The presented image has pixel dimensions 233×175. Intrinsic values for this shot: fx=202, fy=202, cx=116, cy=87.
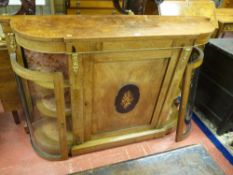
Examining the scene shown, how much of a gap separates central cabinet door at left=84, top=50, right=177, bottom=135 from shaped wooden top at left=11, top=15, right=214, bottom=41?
114 mm

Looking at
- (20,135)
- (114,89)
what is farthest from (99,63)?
(20,135)

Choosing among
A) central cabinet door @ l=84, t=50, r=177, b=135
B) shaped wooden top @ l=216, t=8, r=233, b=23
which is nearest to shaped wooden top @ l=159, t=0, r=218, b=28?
shaped wooden top @ l=216, t=8, r=233, b=23

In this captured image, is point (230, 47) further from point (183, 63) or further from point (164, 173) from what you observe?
point (164, 173)

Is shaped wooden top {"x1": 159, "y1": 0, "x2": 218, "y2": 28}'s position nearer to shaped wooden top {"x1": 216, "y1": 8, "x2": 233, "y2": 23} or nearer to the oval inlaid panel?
shaped wooden top {"x1": 216, "y1": 8, "x2": 233, "y2": 23}

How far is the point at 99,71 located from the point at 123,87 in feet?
0.70

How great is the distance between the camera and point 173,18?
4.44 ft

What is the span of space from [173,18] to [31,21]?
0.89 m

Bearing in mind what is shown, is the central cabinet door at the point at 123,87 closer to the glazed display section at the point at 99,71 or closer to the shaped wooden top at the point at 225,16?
the glazed display section at the point at 99,71

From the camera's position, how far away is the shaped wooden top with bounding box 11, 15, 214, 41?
0.99m

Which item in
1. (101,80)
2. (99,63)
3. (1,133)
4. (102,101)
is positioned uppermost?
(99,63)

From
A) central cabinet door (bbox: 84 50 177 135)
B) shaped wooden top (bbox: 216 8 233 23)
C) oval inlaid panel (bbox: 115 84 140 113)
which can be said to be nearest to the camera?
central cabinet door (bbox: 84 50 177 135)

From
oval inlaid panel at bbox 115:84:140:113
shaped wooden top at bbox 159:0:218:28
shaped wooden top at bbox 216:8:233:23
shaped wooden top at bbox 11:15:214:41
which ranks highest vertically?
shaped wooden top at bbox 11:15:214:41

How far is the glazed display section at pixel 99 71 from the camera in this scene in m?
1.03

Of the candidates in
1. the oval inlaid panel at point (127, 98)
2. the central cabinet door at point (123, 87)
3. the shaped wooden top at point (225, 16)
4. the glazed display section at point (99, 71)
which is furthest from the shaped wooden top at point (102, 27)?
the shaped wooden top at point (225, 16)
